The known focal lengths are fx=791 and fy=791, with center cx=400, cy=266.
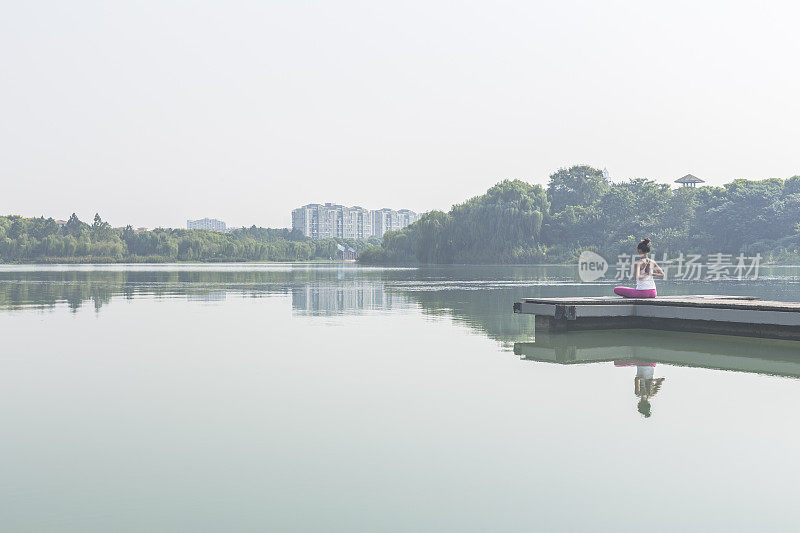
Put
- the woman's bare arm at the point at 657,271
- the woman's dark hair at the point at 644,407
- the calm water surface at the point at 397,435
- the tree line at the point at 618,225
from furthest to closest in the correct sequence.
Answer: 1. the tree line at the point at 618,225
2. the woman's bare arm at the point at 657,271
3. the woman's dark hair at the point at 644,407
4. the calm water surface at the point at 397,435

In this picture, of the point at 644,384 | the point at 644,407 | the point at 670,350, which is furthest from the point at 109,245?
the point at 644,407

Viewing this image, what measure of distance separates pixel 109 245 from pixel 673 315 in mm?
110078

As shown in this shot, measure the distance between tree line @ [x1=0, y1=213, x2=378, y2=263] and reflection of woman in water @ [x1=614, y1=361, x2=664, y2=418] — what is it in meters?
111

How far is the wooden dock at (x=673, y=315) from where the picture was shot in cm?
1267

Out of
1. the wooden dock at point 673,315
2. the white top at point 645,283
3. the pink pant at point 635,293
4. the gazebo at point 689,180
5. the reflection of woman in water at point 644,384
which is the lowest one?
the reflection of woman in water at point 644,384

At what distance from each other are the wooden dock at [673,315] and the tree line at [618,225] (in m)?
58.2

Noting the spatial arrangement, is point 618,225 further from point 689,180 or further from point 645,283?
point 645,283

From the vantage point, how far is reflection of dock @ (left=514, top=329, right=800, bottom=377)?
10477mm

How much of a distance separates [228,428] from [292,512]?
88.5 inches

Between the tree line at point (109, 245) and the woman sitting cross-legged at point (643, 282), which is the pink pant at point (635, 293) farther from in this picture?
the tree line at point (109, 245)

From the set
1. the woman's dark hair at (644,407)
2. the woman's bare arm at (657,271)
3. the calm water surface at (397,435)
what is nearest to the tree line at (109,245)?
the calm water surface at (397,435)

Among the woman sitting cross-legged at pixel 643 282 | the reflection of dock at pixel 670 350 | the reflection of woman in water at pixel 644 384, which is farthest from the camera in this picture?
the woman sitting cross-legged at pixel 643 282

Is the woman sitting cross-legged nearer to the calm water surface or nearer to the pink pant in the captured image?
the pink pant

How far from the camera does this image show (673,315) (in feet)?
46.0
